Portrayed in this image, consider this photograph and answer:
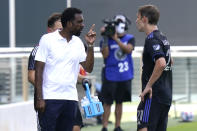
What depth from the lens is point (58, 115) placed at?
8.05 meters

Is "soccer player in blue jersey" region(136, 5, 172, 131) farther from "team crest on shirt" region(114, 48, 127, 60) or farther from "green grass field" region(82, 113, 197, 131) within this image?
"green grass field" region(82, 113, 197, 131)

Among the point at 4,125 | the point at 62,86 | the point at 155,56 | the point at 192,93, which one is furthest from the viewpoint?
the point at 192,93

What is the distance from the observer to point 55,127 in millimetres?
8094

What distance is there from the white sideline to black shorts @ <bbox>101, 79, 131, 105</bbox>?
1.56 meters

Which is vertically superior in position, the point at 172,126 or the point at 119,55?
the point at 119,55

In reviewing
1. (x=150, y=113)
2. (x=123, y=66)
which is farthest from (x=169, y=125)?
(x=150, y=113)

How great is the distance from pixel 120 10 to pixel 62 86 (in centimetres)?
1150

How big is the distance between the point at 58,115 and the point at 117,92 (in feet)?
18.7

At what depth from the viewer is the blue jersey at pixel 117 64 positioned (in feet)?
45.0

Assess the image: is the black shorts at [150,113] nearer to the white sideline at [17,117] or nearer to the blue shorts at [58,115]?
the blue shorts at [58,115]

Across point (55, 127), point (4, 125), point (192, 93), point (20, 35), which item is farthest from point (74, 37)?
point (20, 35)

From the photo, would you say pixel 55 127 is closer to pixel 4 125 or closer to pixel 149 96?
pixel 149 96

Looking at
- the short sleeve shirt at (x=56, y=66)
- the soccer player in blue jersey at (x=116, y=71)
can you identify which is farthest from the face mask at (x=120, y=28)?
the short sleeve shirt at (x=56, y=66)

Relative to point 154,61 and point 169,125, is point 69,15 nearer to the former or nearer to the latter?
point 154,61
